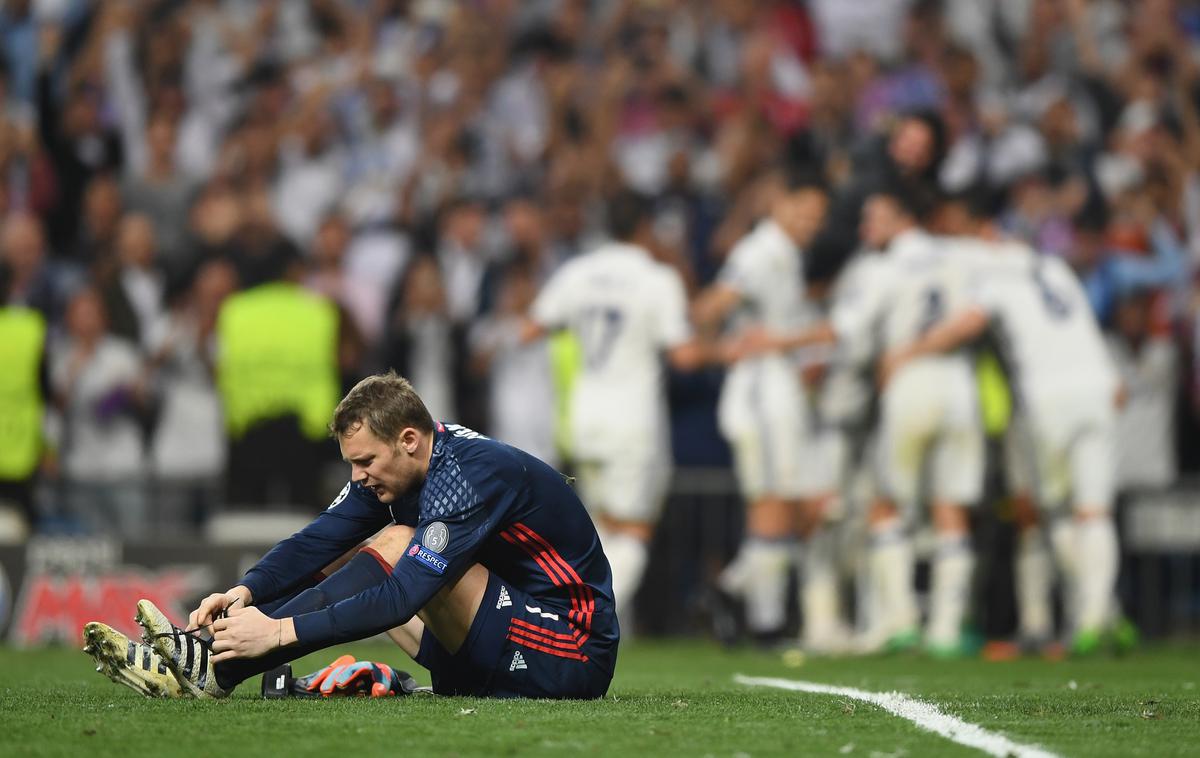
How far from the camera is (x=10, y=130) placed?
15.1 meters

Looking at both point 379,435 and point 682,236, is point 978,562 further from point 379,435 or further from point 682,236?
point 379,435

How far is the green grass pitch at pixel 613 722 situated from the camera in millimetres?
4926

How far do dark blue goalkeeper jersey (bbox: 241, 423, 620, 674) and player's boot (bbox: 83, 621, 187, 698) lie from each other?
398 millimetres

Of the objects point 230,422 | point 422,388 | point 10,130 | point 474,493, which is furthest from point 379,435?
point 10,130

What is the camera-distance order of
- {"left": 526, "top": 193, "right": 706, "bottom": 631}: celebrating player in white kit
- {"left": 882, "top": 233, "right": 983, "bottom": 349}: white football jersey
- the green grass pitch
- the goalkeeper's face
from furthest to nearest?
{"left": 526, "top": 193, "right": 706, "bottom": 631}: celebrating player in white kit
{"left": 882, "top": 233, "right": 983, "bottom": 349}: white football jersey
the goalkeeper's face
the green grass pitch

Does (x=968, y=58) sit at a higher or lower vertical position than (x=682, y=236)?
higher

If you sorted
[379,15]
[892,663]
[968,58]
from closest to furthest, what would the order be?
[892,663]
[968,58]
[379,15]

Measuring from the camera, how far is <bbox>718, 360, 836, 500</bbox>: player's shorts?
1163cm

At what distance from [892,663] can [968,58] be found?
682 centimetres

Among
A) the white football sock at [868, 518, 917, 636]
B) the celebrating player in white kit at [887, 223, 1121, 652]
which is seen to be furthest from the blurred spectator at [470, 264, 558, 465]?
the celebrating player in white kit at [887, 223, 1121, 652]

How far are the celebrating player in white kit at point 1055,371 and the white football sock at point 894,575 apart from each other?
880 millimetres

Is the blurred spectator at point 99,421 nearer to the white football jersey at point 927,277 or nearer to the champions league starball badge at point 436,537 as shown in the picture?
the white football jersey at point 927,277

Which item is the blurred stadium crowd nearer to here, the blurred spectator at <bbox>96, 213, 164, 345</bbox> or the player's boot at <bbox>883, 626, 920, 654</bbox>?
the blurred spectator at <bbox>96, 213, 164, 345</bbox>

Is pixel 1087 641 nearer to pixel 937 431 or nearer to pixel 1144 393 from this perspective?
pixel 937 431
